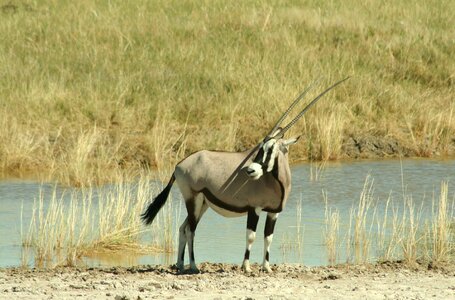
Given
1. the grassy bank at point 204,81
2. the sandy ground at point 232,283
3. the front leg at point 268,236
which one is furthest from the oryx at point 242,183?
the grassy bank at point 204,81

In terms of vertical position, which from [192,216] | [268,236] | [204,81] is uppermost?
[204,81]

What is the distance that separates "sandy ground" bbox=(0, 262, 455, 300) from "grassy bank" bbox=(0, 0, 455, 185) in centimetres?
509

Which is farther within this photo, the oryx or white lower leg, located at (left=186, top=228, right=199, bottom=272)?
white lower leg, located at (left=186, top=228, right=199, bottom=272)

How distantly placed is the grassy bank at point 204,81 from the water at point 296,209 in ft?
2.78

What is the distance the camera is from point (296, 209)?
1317 cm

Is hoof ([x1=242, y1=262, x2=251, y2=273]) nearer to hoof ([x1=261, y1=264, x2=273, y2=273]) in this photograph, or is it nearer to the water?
hoof ([x1=261, y1=264, x2=273, y2=273])

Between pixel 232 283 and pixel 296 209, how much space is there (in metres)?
4.42

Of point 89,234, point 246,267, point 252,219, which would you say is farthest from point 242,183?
point 89,234

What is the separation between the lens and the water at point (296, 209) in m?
10.6

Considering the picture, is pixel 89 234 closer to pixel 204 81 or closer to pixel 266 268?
pixel 266 268

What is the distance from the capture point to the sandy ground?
8398 millimetres

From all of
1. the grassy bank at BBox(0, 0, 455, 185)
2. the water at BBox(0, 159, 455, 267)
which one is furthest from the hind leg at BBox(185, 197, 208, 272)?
the grassy bank at BBox(0, 0, 455, 185)

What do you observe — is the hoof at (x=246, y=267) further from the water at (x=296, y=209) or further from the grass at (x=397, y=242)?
the grass at (x=397, y=242)

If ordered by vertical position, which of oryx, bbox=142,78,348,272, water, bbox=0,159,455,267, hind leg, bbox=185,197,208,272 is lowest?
water, bbox=0,159,455,267
